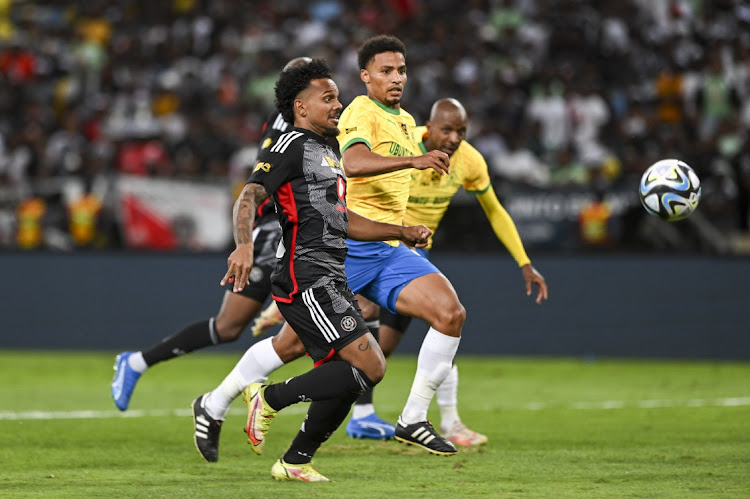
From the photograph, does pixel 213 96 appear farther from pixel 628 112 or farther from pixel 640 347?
pixel 640 347

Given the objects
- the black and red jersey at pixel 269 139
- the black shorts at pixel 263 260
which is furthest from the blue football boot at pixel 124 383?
the black and red jersey at pixel 269 139

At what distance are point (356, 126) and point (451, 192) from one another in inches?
60.9

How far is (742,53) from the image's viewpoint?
56.9ft

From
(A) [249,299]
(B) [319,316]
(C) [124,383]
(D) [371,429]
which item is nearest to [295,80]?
(B) [319,316]

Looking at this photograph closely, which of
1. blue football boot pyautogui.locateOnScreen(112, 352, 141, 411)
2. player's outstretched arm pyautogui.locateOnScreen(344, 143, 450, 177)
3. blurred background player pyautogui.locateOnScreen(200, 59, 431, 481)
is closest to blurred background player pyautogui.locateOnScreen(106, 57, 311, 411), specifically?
blue football boot pyautogui.locateOnScreen(112, 352, 141, 411)

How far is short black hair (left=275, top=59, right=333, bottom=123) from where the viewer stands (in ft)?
20.7

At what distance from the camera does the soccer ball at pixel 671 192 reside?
8094 mm

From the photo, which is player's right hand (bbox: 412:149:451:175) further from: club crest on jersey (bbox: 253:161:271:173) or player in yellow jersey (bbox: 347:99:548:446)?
player in yellow jersey (bbox: 347:99:548:446)

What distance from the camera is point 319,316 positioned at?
6078 mm

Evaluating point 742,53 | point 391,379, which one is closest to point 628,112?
point 742,53

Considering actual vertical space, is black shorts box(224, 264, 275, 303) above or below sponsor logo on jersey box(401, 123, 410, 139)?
below

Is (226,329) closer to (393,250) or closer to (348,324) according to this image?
(393,250)

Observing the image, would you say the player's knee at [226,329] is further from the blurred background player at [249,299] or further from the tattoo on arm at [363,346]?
the tattoo on arm at [363,346]

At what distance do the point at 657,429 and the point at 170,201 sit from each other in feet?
28.8
